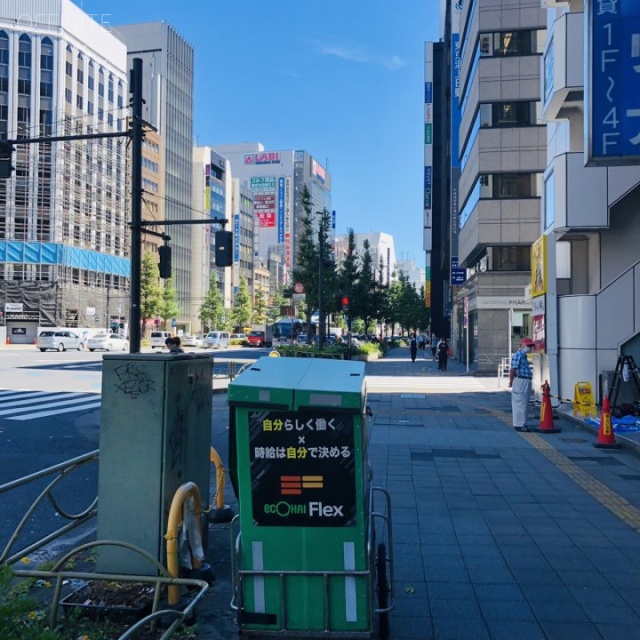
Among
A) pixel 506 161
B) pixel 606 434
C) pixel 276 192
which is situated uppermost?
pixel 276 192

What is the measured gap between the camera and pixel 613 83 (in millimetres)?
10430

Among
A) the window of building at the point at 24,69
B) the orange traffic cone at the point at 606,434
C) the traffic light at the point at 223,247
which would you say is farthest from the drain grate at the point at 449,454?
the window of building at the point at 24,69

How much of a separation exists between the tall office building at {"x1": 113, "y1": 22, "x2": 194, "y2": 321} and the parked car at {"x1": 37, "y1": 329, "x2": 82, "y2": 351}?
2069 inches

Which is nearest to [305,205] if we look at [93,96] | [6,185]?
[6,185]

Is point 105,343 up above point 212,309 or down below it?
below

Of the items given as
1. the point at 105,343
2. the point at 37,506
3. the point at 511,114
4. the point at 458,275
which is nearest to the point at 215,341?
the point at 105,343

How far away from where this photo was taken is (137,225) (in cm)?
1392

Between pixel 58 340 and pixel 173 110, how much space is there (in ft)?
216

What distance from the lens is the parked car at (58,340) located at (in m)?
49.1

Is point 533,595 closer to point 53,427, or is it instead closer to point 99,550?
point 99,550

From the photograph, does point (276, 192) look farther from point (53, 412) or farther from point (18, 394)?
point (53, 412)

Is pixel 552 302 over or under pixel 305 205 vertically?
Answer: under

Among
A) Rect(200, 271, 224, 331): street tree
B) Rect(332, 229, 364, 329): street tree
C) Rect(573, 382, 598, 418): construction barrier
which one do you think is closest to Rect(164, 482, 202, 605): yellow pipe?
Rect(573, 382, 598, 418): construction barrier

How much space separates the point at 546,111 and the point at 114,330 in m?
64.8
